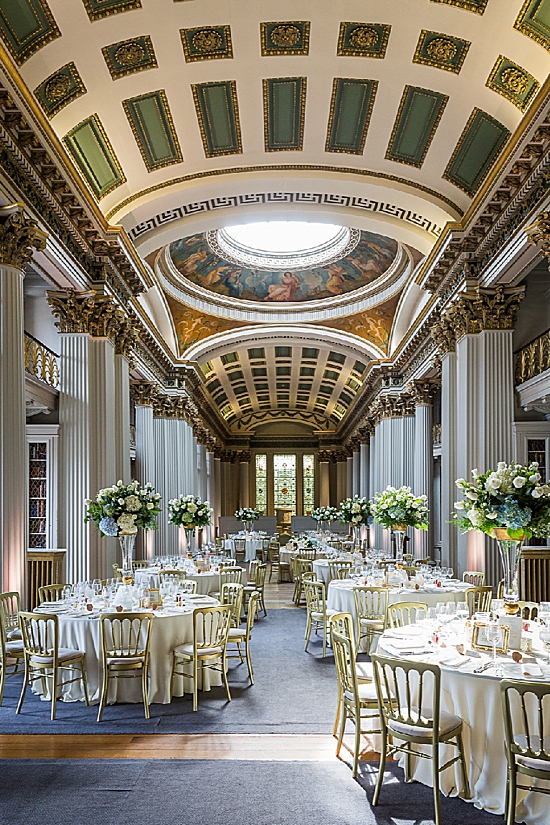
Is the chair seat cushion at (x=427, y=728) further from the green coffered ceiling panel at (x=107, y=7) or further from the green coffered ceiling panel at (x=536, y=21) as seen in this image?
the green coffered ceiling panel at (x=107, y=7)

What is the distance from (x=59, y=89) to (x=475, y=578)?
8454 mm

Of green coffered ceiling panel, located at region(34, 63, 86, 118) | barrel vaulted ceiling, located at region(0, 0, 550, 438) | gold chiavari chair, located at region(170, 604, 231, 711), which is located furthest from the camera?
green coffered ceiling panel, located at region(34, 63, 86, 118)

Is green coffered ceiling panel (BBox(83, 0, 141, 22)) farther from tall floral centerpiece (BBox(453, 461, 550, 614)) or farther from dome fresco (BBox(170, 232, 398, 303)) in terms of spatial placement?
dome fresco (BBox(170, 232, 398, 303))

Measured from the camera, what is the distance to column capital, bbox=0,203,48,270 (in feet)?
26.2

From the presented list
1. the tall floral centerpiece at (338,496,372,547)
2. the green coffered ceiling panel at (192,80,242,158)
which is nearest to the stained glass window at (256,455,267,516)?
the tall floral centerpiece at (338,496,372,547)

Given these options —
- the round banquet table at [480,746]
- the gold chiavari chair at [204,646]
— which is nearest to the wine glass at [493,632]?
the round banquet table at [480,746]

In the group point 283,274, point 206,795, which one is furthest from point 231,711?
point 283,274

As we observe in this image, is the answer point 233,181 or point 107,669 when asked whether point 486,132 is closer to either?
point 233,181

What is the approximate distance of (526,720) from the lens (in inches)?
169

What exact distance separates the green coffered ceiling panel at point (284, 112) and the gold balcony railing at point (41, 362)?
4.71 m

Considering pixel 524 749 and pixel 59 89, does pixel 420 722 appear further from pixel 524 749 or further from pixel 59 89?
pixel 59 89

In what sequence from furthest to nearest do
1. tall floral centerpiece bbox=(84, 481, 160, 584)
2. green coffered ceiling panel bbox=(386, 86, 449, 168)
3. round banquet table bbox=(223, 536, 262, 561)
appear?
round banquet table bbox=(223, 536, 262, 561) < green coffered ceiling panel bbox=(386, 86, 449, 168) < tall floral centerpiece bbox=(84, 481, 160, 584)

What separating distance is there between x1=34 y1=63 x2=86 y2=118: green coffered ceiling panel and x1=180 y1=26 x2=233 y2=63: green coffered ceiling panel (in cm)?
140

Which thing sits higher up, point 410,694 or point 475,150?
point 475,150
